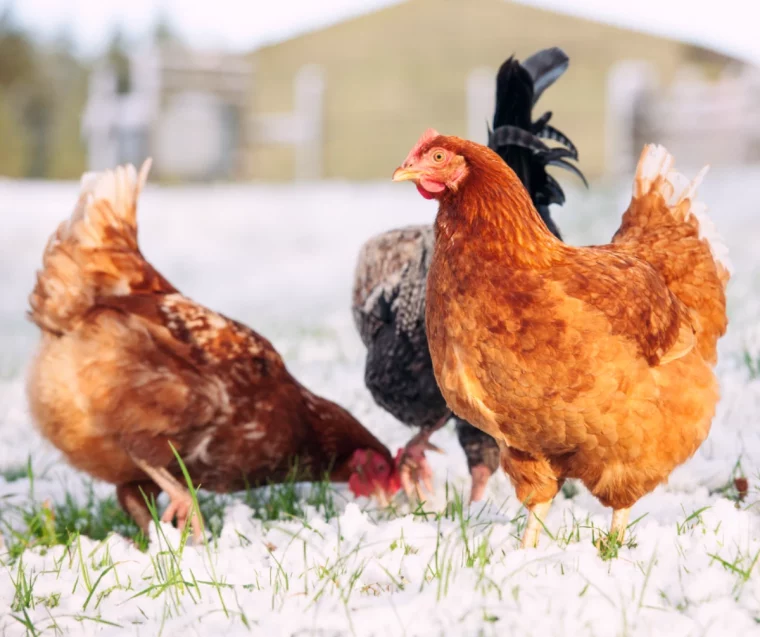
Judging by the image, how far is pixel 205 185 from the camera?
16688mm

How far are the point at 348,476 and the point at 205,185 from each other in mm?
13860

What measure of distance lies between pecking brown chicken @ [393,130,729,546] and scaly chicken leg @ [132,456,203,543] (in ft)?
4.60

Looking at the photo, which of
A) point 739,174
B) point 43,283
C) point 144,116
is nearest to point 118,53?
point 144,116

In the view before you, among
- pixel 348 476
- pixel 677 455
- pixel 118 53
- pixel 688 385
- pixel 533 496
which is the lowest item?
pixel 348 476

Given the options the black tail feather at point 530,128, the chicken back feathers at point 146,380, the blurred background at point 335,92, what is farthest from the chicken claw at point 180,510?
the blurred background at point 335,92

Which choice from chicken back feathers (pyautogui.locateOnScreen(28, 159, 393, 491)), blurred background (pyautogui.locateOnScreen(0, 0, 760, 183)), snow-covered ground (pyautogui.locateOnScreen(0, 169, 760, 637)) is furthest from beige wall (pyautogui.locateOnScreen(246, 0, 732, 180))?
chicken back feathers (pyautogui.locateOnScreen(28, 159, 393, 491))

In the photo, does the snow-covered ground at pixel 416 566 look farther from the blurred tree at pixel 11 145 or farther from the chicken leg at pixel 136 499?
the blurred tree at pixel 11 145

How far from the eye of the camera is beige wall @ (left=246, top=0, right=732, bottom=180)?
18875 mm

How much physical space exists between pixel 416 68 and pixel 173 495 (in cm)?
1783

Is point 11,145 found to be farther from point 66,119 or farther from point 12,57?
point 12,57

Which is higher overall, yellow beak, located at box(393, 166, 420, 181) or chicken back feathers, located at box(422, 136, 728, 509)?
yellow beak, located at box(393, 166, 420, 181)

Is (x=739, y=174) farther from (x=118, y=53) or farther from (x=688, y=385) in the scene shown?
(x=118, y=53)

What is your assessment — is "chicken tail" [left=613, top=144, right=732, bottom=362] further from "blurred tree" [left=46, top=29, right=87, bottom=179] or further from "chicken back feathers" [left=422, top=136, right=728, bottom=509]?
"blurred tree" [left=46, top=29, right=87, bottom=179]

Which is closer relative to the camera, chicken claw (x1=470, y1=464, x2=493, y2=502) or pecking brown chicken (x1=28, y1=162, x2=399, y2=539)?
pecking brown chicken (x1=28, y1=162, x2=399, y2=539)
